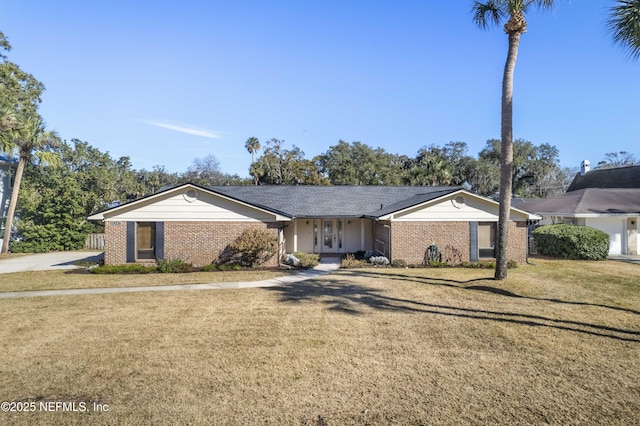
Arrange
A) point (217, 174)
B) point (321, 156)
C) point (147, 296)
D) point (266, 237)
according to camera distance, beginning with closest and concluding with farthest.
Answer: point (147, 296), point (266, 237), point (321, 156), point (217, 174)

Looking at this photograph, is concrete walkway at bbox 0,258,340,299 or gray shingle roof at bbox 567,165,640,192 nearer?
concrete walkway at bbox 0,258,340,299

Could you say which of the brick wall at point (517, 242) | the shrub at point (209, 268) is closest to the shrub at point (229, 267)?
the shrub at point (209, 268)

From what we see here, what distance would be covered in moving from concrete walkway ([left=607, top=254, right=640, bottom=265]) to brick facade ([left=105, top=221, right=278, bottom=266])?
2088cm

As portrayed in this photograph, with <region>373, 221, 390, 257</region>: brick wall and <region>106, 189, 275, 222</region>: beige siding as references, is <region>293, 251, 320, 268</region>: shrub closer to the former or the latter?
<region>106, 189, 275, 222</region>: beige siding

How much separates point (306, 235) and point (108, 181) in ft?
63.7

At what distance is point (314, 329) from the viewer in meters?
8.20

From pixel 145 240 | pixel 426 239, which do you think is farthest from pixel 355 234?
pixel 145 240

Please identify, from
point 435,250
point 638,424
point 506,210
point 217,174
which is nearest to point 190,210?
point 435,250

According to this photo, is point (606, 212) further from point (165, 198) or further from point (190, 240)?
point (165, 198)

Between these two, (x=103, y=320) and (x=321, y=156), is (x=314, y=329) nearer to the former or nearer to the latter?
(x=103, y=320)

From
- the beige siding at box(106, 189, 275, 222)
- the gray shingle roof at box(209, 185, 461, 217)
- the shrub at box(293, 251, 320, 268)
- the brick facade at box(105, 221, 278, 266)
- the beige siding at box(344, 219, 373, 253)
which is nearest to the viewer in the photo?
the brick facade at box(105, 221, 278, 266)

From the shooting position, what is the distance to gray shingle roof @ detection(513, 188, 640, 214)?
2249cm

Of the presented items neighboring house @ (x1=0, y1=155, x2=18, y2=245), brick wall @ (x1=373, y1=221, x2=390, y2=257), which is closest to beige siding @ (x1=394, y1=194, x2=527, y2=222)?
brick wall @ (x1=373, y1=221, x2=390, y2=257)

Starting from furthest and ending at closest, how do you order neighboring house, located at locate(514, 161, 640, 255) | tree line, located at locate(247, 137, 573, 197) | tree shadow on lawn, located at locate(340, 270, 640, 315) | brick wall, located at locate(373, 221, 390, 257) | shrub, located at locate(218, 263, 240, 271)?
tree line, located at locate(247, 137, 573, 197), neighboring house, located at locate(514, 161, 640, 255), brick wall, located at locate(373, 221, 390, 257), shrub, located at locate(218, 263, 240, 271), tree shadow on lawn, located at locate(340, 270, 640, 315)
